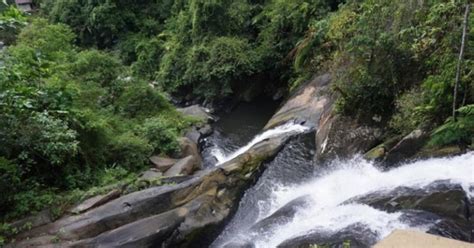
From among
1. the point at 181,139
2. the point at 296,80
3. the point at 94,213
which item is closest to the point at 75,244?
the point at 94,213

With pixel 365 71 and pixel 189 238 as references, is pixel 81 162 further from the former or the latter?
pixel 365 71

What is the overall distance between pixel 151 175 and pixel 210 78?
25.6 ft

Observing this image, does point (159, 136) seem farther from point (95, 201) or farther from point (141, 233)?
point (141, 233)

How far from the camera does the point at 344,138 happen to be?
1016 centimetres

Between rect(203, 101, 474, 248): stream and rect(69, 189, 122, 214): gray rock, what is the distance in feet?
7.69

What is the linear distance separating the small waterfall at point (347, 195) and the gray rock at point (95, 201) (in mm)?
2426

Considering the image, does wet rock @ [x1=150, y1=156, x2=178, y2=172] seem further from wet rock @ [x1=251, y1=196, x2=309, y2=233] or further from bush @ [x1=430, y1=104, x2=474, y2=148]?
bush @ [x1=430, y1=104, x2=474, y2=148]

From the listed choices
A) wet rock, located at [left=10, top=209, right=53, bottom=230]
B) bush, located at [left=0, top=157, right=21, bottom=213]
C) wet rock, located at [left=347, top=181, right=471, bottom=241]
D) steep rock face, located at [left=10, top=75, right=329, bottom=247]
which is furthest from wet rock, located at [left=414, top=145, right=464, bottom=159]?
bush, located at [left=0, top=157, right=21, bottom=213]

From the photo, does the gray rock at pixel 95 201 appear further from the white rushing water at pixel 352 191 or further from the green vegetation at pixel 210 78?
the white rushing water at pixel 352 191

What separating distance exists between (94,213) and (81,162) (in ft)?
A: 6.16

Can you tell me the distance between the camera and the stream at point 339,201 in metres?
6.72

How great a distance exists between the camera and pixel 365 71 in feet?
32.7

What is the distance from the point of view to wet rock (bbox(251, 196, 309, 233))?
796cm

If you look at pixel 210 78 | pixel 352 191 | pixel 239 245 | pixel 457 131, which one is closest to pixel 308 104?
pixel 352 191
